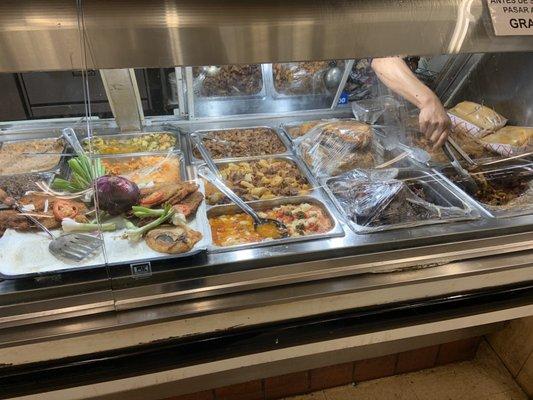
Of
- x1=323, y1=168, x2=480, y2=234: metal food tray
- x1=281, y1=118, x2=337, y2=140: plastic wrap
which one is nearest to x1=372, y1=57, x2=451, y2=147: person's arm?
x1=323, y1=168, x2=480, y2=234: metal food tray

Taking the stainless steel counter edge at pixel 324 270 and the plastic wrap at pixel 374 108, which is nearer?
the stainless steel counter edge at pixel 324 270

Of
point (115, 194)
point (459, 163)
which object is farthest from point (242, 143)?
point (459, 163)

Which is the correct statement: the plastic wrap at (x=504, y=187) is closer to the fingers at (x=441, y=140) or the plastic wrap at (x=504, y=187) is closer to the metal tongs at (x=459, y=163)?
the metal tongs at (x=459, y=163)

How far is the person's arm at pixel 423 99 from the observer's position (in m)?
2.00

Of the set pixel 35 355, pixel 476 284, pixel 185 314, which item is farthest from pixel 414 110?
pixel 35 355

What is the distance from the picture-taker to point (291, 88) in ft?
7.68

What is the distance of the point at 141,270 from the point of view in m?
1.29

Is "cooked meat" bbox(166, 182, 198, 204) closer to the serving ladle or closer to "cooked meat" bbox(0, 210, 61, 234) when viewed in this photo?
the serving ladle

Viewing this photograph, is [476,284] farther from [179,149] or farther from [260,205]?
[179,149]

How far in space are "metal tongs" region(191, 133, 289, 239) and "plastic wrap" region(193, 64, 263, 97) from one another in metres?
0.35

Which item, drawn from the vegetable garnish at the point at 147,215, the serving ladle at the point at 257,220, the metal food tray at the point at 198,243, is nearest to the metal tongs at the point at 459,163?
the serving ladle at the point at 257,220

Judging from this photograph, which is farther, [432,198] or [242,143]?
[242,143]

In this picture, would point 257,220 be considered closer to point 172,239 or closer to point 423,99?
point 172,239

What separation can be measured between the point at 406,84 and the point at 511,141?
2.00 feet
